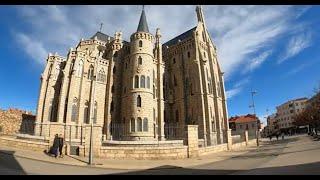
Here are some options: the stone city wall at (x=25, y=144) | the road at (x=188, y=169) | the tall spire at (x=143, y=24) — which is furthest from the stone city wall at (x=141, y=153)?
the tall spire at (x=143, y=24)

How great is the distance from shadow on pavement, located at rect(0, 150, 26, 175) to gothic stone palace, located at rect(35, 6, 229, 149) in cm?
1530

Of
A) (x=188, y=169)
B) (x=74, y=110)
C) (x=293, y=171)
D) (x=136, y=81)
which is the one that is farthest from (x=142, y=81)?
(x=293, y=171)

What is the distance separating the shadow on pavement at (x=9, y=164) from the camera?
35.8ft

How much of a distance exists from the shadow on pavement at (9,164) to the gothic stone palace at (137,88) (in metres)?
15.3

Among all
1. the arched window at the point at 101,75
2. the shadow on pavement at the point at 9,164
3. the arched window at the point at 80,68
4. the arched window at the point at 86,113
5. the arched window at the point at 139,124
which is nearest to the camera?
the shadow on pavement at the point at 9,164

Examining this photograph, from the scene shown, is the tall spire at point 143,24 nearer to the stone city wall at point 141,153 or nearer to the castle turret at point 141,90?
the castle turret at point 141,90

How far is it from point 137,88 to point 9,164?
25.1m

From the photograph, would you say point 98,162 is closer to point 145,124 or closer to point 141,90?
point 145,124

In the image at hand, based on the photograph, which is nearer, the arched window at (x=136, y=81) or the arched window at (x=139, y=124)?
the arched window at (x=139, y=124)

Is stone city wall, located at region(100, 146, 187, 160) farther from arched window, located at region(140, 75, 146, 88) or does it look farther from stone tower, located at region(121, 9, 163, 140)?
arched window, located at region(140, 75, 146, 88)

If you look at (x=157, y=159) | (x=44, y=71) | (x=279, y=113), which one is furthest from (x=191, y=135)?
(x=279, y=113)

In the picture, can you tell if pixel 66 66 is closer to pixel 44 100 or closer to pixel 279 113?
pixel 44 100

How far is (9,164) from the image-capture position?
12.7 metres

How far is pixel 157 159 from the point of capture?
18.8m
